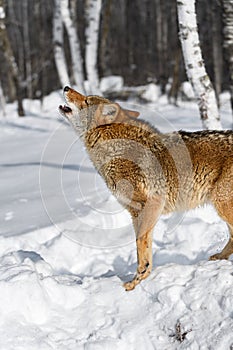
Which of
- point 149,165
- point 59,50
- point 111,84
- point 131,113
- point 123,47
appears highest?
point 131,113

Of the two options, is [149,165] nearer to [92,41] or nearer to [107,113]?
[107,113]

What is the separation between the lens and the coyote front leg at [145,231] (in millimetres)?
4285

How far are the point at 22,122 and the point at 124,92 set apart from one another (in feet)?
19.3

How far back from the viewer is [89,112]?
470cm

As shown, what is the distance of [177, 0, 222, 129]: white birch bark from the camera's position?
264 inches

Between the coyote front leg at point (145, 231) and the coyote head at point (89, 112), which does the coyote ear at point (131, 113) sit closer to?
the coyote head at point (89, 112)

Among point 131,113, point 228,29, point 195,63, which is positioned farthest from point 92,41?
point 131,113

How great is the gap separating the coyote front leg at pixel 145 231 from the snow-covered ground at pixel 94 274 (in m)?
0.13

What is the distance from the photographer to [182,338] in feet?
Answer: 11.5

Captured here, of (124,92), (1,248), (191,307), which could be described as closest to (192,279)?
(191,307)

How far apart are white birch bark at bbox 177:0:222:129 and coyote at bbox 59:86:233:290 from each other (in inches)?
96.7

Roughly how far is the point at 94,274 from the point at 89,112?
5.56ft

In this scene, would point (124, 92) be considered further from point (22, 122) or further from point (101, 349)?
point (101, 349)

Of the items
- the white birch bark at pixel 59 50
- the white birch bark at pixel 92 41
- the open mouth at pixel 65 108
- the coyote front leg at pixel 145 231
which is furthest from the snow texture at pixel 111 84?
the coyote front leg at pixel 145 231
